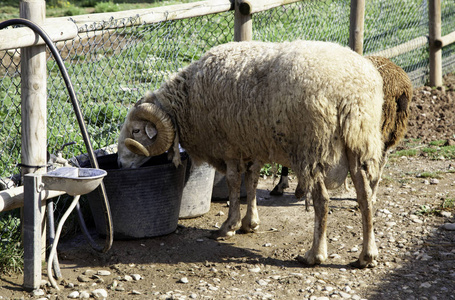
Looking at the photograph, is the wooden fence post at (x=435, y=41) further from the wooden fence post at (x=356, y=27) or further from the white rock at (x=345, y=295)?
the white rock at (x=345, y=295)

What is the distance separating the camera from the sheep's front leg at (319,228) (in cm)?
441

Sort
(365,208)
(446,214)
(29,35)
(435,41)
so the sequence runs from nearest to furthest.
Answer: (29,35), (365,208), (446,214), (435,41)

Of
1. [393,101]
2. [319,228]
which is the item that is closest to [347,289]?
[319,228]

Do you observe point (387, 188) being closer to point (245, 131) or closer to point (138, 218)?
point (245, 131)

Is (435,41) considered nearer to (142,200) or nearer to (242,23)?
(242,23)

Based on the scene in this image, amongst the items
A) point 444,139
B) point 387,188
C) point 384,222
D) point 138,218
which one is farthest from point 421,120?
point 138,218

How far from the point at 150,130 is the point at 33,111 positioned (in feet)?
4.07

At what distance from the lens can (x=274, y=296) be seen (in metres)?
3.94

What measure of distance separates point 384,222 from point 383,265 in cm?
87

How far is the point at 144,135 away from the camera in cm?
499

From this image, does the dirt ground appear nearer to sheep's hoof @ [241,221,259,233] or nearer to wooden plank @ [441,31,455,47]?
sheep's hoof @ [241,221,259,233]

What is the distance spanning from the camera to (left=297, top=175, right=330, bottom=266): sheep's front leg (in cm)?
441

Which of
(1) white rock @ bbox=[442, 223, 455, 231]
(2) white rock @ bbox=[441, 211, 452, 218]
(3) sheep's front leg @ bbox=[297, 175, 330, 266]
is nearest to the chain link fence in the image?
(3) sheep's front leg @ bbox=[297, 175, 330, 266]

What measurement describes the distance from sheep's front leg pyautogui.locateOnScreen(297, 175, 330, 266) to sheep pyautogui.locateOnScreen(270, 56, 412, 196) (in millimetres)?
740
